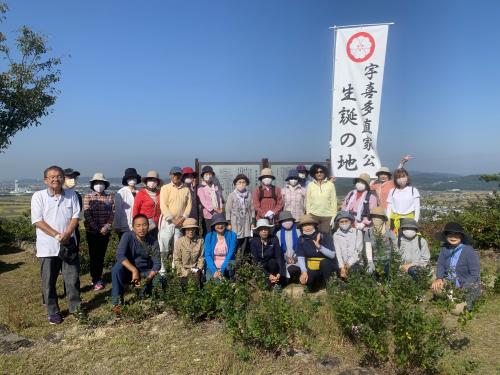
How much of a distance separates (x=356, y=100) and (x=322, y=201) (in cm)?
222

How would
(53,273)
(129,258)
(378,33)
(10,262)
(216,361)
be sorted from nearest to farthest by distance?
1. (216,361)
2. (53,273)
3. (129,258)
4. (378,33)
5. (10,262)

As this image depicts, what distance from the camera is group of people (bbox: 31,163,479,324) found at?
4.89 m

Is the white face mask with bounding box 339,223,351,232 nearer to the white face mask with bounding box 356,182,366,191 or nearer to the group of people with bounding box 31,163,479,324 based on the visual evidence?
the group of people with bounding box 31,163,479,324

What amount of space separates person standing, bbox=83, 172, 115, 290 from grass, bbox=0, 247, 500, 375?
1.26 m

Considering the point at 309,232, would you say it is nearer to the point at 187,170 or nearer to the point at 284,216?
the point at 284,216

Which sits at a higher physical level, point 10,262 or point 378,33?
point 378,33

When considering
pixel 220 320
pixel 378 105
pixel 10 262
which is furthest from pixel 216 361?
pixel 10 262

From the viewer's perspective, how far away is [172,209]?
6086mm

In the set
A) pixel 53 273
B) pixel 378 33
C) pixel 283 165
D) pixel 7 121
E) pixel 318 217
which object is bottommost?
pixel 53 273

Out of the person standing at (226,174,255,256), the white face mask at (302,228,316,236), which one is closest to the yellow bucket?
the white face mask at (302,228,316,236)

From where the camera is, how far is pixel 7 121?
8773mm

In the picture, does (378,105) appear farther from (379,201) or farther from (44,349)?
(44,349)

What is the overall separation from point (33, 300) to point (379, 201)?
5.44 m

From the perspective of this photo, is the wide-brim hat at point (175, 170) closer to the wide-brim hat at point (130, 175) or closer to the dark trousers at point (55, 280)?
the wide-brim hat at point (130, 175)
